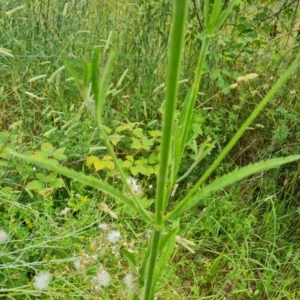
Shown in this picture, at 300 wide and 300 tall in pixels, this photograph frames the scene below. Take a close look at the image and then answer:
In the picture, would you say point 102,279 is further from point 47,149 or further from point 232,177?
point 232,177

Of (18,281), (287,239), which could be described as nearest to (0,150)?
(18,281)

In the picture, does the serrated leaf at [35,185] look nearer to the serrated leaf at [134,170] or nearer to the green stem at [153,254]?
the serrated leaf at [134,170]

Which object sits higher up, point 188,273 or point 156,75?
point 156,75

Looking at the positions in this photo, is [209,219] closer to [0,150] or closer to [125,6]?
[0,150]

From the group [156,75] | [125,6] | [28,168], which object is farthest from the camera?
[125,6]

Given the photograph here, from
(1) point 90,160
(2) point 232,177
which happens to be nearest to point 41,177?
(1) point 90,160

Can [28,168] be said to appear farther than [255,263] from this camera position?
No

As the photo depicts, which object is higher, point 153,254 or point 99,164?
point 153,254

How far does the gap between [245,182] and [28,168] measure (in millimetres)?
928

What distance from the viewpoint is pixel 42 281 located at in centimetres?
125

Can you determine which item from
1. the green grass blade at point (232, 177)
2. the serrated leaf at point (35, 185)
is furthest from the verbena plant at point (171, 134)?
the serrated leaf at point (35, 185)

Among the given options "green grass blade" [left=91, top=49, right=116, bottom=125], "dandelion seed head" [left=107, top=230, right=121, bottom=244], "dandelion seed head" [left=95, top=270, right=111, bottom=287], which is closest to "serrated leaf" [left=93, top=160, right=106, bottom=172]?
"dandelion seed head" [left=107, top=230, right=121, bottom=244]

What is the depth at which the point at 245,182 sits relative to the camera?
6.44 feet

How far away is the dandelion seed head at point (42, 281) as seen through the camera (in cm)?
124
